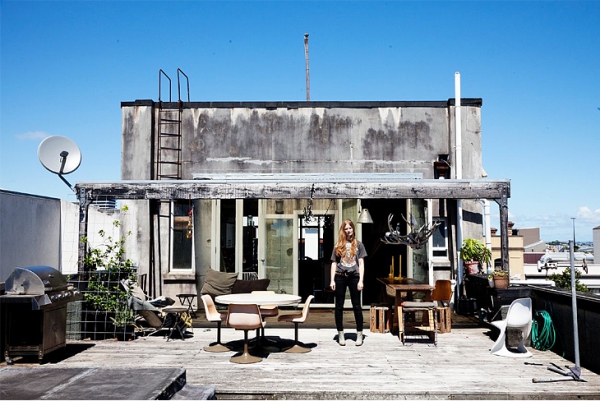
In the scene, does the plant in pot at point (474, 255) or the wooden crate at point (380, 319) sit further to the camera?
the plant in pot at point (474, 255)

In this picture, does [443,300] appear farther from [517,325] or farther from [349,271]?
[349,271]

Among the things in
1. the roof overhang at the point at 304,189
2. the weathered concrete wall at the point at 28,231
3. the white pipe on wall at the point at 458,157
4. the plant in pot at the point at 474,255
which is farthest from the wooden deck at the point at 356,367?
the white pipe on wall at the point at 458,157

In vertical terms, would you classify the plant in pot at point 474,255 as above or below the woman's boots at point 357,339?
above

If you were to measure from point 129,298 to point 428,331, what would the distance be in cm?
454

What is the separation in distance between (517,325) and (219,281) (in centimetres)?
588

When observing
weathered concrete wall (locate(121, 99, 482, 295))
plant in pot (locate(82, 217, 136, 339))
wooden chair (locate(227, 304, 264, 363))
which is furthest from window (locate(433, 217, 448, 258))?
plant in pot (locate(82, 217, 136, 339))

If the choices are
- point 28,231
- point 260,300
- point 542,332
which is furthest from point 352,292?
point 28,231

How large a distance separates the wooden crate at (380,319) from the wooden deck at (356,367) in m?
0.24

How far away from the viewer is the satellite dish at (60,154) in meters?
9.28

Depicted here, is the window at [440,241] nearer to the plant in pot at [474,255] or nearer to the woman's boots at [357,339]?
the plant in pot at [474,255]

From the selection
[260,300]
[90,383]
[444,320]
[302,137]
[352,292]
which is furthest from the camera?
[302,137]

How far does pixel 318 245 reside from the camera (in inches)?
685

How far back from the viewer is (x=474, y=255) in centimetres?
1104

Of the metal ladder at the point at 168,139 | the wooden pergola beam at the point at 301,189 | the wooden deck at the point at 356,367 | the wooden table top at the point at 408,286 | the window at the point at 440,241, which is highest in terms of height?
the metal ladder at the point at 168,139
